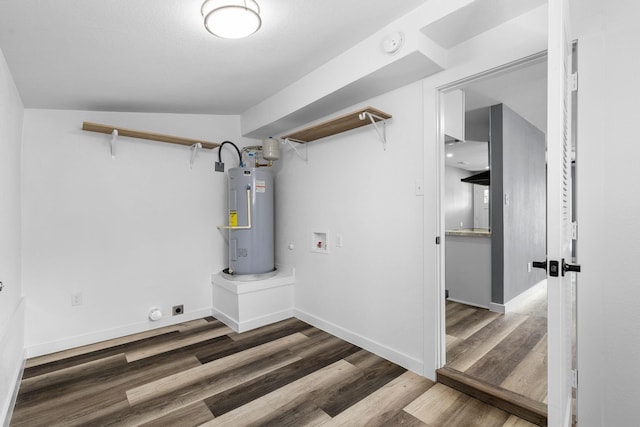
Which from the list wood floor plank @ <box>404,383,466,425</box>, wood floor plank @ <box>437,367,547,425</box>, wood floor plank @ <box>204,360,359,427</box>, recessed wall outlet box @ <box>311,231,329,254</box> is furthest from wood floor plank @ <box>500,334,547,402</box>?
recessed wall outlet box @ <box>311,231,329,254</box>

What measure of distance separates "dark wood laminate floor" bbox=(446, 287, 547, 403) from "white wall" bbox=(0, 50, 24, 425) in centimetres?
287

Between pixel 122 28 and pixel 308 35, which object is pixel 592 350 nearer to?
pixel 308 35

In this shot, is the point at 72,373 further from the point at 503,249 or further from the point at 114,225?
the point at 503,249

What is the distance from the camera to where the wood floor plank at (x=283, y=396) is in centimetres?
182

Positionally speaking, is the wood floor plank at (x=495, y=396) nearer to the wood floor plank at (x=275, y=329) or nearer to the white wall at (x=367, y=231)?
the white wall at (x=367, y=231)

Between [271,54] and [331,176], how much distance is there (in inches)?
47.9

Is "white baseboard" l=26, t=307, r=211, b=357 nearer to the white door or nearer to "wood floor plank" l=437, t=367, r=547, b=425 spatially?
"wood floor plank" l=437, t=367, r=547, b=425

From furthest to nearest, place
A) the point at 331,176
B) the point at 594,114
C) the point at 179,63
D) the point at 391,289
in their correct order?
the point at 331,176 → the point at 391,289 → the point at 179,63 → the point at 594,114

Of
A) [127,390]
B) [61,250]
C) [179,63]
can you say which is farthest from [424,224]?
[61,250]

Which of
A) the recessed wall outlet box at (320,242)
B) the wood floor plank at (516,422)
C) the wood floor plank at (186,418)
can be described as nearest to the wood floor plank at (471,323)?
the wood floor plank at (516,422)

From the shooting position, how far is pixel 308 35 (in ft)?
6.63

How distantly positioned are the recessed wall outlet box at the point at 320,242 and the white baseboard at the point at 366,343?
2.33 feet

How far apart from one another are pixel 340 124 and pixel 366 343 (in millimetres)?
1896

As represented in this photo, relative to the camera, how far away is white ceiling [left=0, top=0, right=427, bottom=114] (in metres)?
1.63
